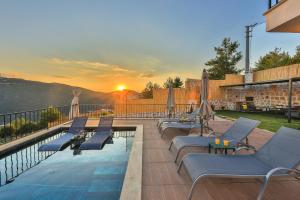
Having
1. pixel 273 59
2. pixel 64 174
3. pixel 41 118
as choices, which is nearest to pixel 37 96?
pixel 41 118

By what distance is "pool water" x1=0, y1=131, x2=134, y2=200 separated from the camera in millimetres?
3869

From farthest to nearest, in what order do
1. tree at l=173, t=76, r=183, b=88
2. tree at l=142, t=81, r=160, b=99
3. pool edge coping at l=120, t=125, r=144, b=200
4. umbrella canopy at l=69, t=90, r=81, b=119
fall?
tree at l=142, t=81, r=160, b=99 < tree at l=173, t=76, r=183, b=88 < umbrella canopy at l=69, t=90, r=81, b=119 < pool edge coping at l=120, t=125, r=144, b=200

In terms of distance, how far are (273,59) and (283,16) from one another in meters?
26.5

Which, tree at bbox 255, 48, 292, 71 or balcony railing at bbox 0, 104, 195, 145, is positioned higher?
tree at bbox 255, 48, 292, 71

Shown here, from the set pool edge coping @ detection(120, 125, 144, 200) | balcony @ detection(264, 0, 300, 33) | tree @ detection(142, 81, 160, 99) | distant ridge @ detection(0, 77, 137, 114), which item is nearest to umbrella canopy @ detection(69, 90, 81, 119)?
pool edge coping @ detection(120, 125, 144, 200)

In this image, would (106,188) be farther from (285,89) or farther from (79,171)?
(285,89)

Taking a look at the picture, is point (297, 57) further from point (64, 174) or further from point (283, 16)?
point (64, 174)

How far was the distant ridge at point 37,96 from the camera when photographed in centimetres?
2155

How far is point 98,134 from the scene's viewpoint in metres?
7.96

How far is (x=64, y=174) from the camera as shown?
15.6 ft

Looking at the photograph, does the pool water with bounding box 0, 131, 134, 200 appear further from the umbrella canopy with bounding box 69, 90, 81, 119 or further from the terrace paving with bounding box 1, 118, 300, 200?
the umbrella canopy with bounding box 69, 90, 81, 119

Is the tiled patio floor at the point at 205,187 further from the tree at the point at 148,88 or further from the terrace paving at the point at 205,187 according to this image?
the tree at the point at 148,88

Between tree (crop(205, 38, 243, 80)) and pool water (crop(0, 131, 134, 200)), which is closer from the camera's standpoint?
pool water (crop(0, 131, 134, 200))

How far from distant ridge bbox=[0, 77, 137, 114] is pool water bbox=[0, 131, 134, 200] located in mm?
15496
